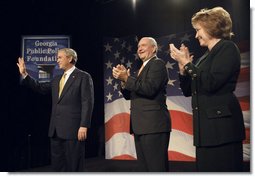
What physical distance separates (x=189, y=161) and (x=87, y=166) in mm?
937

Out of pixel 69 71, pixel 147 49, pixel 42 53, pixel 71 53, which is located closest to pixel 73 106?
pixel 69 71

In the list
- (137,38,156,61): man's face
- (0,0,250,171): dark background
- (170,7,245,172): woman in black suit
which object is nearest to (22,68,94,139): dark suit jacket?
(0,0,250,171): dark background

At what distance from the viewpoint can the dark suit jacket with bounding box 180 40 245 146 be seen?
182 cm

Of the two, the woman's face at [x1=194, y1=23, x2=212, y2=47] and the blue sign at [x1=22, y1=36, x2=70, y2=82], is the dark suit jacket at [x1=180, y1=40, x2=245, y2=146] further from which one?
the blue sign at [x1=22, y1=36, x2=70, y2=82]

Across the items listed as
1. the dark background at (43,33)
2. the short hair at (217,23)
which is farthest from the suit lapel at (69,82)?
the short hair at (217,23)

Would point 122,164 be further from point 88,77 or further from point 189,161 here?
point 88,77

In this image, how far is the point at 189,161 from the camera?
3096mm

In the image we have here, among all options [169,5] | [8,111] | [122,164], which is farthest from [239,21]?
[8,111]

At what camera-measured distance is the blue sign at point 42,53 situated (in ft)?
10.0

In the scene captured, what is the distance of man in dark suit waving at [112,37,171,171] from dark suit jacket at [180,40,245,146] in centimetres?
40

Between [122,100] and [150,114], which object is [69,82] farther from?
[150,114]

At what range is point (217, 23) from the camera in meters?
1.87

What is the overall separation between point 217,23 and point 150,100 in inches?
27.5

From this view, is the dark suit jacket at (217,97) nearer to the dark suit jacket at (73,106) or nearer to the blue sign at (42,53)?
the dark suit jacket at (73,106)
